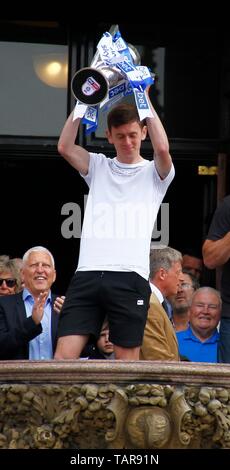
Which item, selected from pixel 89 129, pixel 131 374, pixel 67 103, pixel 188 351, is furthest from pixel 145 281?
pixel 67 103

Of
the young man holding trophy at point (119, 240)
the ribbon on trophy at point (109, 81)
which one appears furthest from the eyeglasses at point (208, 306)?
the ribbon on trophy at point (109, 81)

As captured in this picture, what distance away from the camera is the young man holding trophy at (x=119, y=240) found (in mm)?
6590

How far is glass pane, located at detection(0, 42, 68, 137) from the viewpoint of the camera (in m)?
10.4

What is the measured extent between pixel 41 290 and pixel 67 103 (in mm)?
2783

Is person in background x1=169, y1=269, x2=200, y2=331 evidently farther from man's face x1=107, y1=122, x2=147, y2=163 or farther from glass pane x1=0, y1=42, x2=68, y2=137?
man's face x1=107, y1=122, x2=147, y2=163

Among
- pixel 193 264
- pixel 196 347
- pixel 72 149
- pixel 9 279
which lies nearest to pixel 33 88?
pixel 193 264

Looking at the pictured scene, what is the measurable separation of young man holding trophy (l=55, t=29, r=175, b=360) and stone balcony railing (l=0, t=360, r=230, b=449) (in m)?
0.99

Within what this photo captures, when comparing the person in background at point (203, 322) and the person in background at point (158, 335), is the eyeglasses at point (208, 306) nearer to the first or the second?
the person in background at point (203, 322)

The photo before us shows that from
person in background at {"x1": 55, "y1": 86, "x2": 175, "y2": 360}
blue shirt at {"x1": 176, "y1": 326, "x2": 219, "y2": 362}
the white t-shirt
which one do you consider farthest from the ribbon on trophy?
blue shirt at {"x1": 176, "y1": 326, "x2": 219, "y2": 362}

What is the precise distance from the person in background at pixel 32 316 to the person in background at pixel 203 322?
3.32 feet

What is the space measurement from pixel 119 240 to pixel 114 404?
1.28 m

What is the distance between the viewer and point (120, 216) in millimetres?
6660

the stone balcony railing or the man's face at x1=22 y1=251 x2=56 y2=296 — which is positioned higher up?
the man's face at x1=22 y1=251 x2=56 y2=296

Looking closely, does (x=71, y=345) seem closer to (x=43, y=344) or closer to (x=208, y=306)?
(x=43, y=344)
